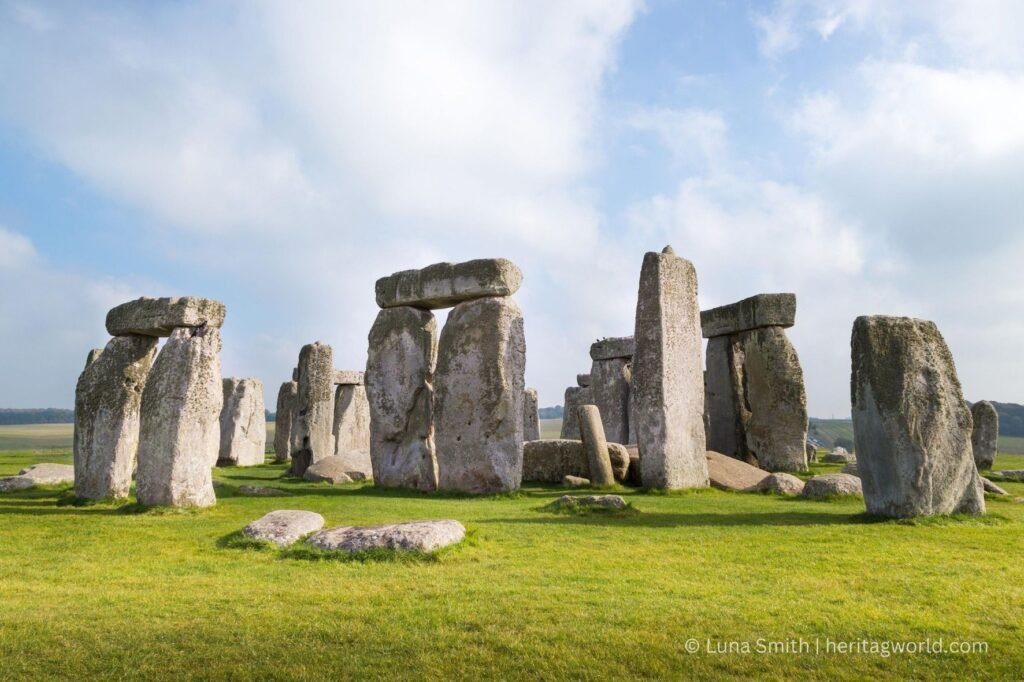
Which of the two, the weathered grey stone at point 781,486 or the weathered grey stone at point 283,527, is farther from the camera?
the weathered grey stone at point 781,486

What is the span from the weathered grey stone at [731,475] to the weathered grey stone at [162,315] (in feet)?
29.1

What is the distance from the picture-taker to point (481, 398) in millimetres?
13148

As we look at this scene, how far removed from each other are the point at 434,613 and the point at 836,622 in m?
2.53

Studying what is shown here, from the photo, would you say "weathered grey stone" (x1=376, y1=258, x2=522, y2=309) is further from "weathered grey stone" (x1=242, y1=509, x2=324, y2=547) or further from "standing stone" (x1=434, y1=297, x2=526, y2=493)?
→ "weathered grey stone" (x1=242, y1=509, x2=324, y2=547)

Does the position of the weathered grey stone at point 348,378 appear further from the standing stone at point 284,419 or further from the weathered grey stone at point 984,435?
the weathered grey stone at point 984,435

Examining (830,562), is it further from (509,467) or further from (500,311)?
(500,311)

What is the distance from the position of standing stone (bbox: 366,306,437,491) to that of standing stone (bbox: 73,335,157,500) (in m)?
4.68

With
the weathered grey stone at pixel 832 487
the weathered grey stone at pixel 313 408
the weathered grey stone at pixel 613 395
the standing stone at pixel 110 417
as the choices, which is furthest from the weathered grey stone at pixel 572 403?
the standing stone at pixel 110 417

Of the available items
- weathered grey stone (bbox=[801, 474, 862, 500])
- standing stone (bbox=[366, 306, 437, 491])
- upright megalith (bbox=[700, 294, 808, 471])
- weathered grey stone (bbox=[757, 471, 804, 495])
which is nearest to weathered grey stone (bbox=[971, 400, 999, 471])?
upright megalith (bbox=[700, 294, 808, 471])

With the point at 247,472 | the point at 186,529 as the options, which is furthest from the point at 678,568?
the point at 247,472

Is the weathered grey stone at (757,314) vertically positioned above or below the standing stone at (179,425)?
above

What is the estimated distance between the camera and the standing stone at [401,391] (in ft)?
47.9

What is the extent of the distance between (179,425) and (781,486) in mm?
9197

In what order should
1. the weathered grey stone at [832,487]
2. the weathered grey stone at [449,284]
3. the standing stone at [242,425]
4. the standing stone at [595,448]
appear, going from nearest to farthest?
the weathered grey stone at [832,487] → the weathered grey stone at [449,284] → the standing stone at [595,448] → the standing stone at [242,425]
